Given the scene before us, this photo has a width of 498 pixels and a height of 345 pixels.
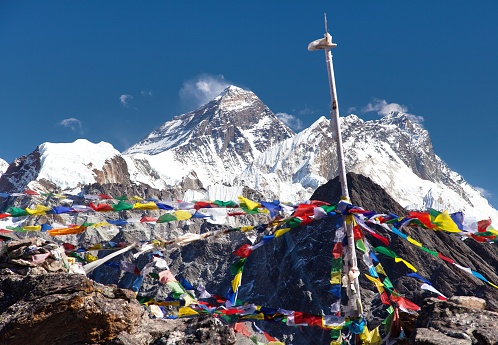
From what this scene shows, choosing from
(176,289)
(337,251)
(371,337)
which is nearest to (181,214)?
(176,289)

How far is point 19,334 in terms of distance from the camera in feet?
25.2

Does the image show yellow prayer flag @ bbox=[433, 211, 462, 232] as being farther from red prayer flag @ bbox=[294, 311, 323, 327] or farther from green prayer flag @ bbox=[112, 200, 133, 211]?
green prayer flag @ bbox=[112, 200, 133, 211]

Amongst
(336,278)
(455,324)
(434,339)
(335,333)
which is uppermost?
(336,278)

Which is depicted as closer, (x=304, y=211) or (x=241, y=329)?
(x=304, y=211)

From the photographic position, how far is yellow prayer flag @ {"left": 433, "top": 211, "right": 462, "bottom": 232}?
29.6ft

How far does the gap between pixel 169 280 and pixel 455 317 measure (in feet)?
15.5

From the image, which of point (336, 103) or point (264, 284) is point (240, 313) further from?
point (264, 284)

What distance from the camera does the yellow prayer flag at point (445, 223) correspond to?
901 cm

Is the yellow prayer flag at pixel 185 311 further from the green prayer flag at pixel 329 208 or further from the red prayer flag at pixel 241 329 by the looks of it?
the green prayer flag at pixel 329 208

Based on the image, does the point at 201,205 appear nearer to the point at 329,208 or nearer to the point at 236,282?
the point at 236,282

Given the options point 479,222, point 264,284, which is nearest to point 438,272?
point 264,284

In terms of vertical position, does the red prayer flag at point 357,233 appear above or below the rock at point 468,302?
above

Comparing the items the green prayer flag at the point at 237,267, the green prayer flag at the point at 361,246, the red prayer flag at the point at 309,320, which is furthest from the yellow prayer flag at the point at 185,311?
the green prayer flag at the point at 361,246

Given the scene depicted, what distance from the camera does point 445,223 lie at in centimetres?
903
